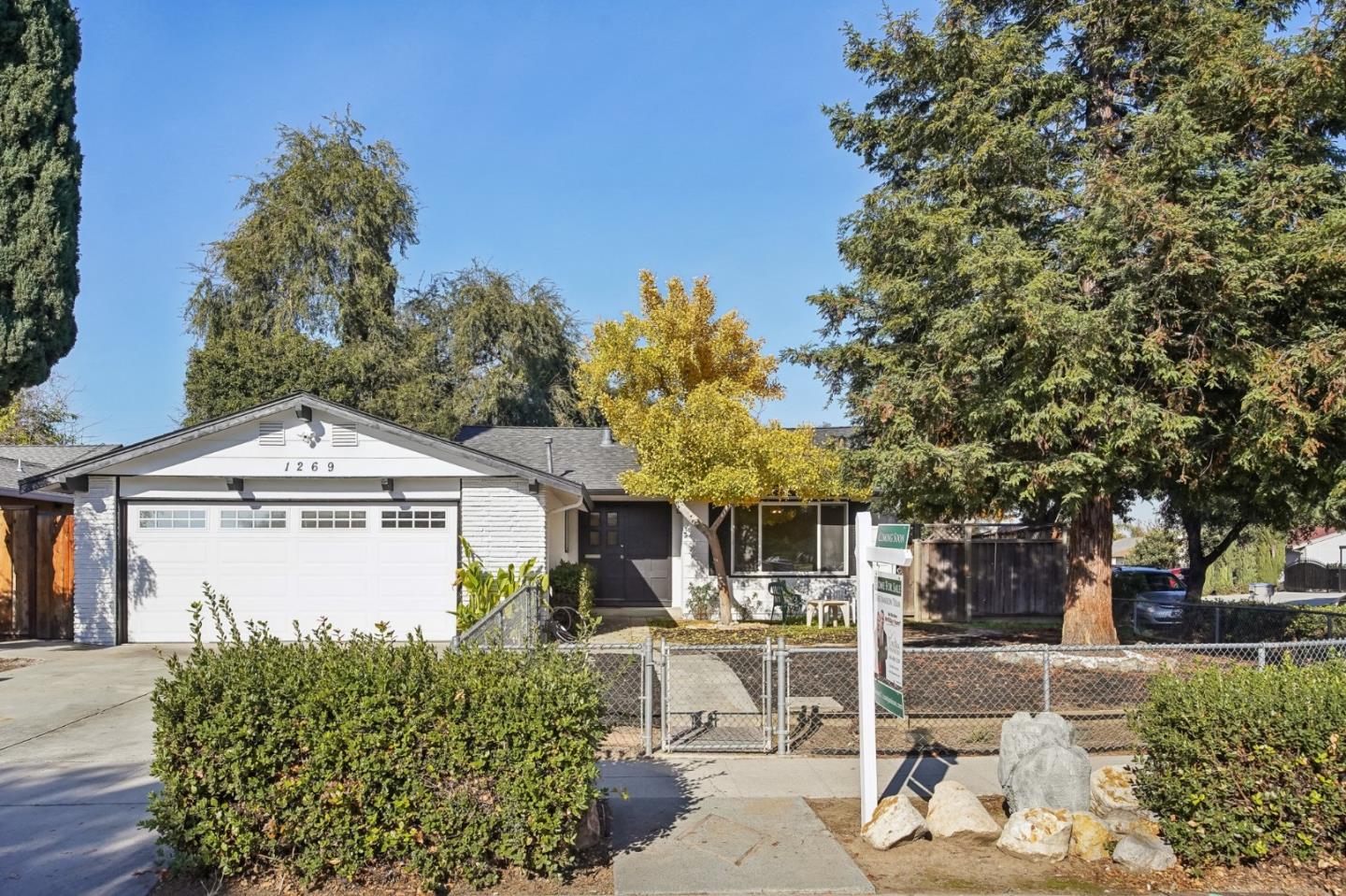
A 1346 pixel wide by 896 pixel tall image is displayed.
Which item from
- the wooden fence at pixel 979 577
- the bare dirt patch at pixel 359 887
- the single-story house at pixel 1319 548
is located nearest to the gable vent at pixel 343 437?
the bare dirt patch at pixel 359 887

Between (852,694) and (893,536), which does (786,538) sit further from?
(893,536)

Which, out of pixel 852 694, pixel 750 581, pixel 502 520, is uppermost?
pixel 502 520

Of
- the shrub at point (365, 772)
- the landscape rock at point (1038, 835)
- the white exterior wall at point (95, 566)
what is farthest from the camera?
the white exterior wall at point (95, 566)

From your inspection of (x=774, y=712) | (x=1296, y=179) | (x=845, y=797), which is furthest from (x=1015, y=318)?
(x=845, y=797)

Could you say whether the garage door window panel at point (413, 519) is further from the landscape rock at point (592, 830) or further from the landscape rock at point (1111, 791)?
the landscape rock at point (1111, 791)

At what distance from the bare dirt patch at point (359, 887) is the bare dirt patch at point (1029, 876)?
1595mm

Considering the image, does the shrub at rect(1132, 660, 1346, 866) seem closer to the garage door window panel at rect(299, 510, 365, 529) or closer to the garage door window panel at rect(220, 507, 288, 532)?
the garage door window panel at rect(299, 510, 365, 529)

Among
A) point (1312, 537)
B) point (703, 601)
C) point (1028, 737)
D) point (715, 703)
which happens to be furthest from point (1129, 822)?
point (1312, 537)

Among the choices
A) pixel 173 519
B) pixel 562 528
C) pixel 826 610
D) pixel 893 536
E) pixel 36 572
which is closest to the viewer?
pixel 893 536

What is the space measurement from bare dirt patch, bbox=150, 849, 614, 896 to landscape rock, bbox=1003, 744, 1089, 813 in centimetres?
268

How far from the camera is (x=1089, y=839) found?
5.28 metres

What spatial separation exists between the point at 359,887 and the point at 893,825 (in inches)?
118

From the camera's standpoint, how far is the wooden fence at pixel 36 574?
13977 millimetres

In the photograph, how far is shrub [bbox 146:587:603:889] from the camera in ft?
15.3
